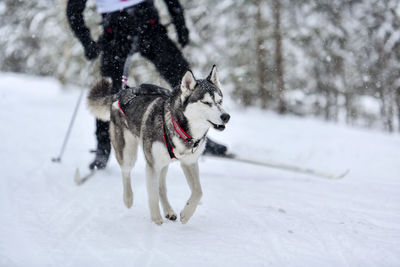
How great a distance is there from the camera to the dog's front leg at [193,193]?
2678 mm

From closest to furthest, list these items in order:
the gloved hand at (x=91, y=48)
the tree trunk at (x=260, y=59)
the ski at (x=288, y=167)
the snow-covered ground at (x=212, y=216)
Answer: the snow-covered ground at (x=212, y=216) < the gloved hand at (x=91, y=48) < the ski at (x=288, y=167) < the tree trunk at (x=260, y=59)

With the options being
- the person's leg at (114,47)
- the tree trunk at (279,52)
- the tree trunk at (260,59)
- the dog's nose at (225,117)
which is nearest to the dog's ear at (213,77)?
the dog's nose at (225,117)

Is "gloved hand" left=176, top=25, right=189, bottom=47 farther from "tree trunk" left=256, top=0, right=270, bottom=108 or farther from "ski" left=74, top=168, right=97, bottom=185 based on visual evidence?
"tree trunk" left=256, top=0, right=270, bottom=108

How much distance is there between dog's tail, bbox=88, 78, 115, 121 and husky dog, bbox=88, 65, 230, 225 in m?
0.37

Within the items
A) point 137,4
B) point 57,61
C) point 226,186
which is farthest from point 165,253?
point 57,61

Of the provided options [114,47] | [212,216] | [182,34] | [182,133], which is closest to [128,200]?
[212,216]

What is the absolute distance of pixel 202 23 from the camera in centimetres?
1302

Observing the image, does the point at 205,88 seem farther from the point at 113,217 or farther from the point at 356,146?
the point at 356,146

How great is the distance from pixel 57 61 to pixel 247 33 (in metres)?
10.1

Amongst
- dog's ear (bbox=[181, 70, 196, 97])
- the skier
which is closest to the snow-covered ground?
dog's ear (bbox=[181, 70, 196, 97])

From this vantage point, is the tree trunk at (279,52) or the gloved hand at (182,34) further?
the tree trunk at (279,52)

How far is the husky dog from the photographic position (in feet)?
8.47

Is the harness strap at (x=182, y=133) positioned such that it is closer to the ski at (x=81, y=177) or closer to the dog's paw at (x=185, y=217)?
the dog's paw at (x=185, y=217)

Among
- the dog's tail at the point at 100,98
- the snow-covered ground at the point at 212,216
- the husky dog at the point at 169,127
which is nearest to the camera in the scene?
the snow-covered ground at the point at 212,216
